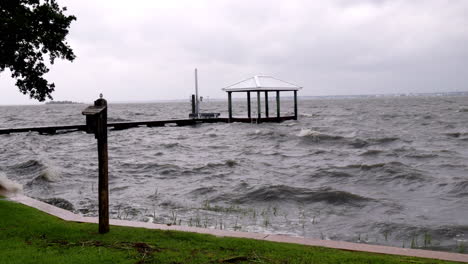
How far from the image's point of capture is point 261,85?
3538 centimetres

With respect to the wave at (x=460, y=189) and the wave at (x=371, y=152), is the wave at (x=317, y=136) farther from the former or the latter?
the wave at (x=460, y=189)

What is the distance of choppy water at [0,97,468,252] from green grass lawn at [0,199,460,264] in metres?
2.79

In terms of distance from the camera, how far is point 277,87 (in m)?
36.1

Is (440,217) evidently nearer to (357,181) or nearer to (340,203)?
(340,203)

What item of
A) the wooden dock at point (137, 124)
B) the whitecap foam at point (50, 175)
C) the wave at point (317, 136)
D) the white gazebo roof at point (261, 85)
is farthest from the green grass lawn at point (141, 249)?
the white gazebo roof at point (261, 85)

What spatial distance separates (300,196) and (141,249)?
7.66 metres

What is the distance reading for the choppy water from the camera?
31.5ft

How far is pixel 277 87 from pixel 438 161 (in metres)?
18.4

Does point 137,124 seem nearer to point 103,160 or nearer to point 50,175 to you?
point 50,175

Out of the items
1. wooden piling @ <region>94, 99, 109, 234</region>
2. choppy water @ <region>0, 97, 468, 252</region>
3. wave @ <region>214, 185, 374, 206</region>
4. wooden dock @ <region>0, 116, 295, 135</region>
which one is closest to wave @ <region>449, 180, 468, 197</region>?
choppy water @ <region>0, 97, 468, 252</region>

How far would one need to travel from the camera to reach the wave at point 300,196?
12.2 m

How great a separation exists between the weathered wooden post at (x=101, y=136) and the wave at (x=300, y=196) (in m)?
5.88

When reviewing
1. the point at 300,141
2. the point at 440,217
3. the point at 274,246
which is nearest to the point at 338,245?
the point at 274,246

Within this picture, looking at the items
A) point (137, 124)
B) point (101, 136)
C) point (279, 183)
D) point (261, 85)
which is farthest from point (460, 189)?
point (137, 124)
